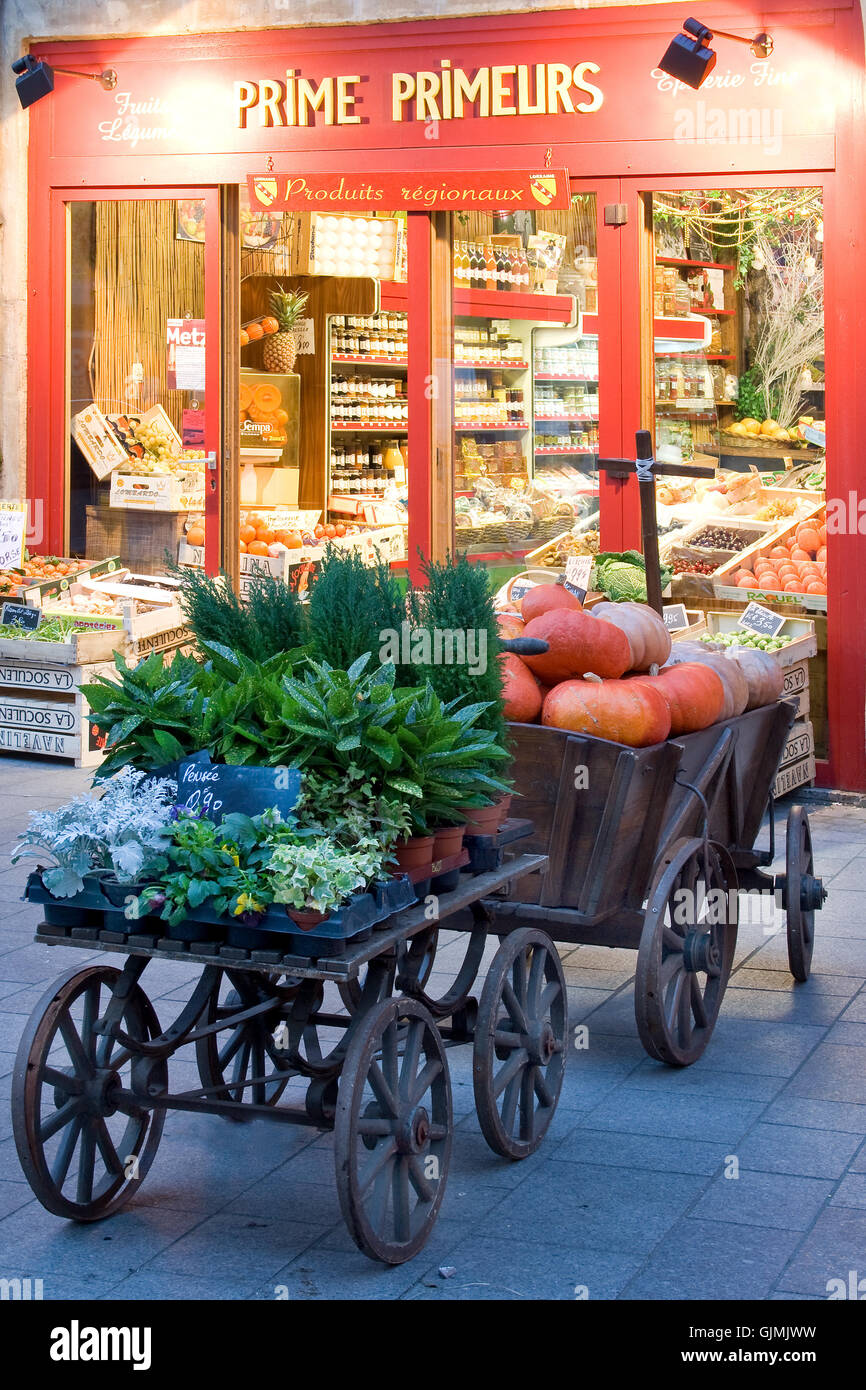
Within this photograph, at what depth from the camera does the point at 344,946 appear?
11.4 ft

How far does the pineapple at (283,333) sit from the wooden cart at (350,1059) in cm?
712

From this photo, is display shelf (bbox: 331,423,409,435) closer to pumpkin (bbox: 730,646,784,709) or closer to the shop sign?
the shop sign

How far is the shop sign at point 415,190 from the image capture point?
9031mm

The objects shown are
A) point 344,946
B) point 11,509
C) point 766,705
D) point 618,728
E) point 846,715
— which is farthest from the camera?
point 11,509


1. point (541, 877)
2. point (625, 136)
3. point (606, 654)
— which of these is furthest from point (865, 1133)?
point (625, 136)

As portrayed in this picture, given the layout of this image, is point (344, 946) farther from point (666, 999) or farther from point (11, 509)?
point (11, 509)

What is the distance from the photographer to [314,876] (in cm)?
341

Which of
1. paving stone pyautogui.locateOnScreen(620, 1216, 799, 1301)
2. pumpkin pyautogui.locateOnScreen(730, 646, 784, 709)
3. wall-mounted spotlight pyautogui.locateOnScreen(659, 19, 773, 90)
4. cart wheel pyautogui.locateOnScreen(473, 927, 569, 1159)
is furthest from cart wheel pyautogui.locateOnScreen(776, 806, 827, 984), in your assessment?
wall-mounted spotlight pyautogui.locateOnScreen(659, 19, 773, 90)

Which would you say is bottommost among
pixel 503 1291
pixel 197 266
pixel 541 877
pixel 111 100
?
pixel 503 1291

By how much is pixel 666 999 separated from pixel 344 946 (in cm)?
162

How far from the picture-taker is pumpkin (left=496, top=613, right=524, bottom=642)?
5.13 metres

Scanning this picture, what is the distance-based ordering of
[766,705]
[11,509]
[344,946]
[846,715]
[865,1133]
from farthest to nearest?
1. [11,509]
2. [846,715]
3. [766,705]
4. [865,1133]
5. [344,946]

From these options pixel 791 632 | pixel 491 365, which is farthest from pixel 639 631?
pixel 491 365

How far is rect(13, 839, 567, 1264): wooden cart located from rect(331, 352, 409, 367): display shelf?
6.75m
